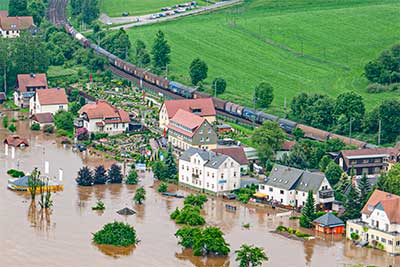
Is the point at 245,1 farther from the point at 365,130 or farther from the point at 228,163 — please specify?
the point at 228,163

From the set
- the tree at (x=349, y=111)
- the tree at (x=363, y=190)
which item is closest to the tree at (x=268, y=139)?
the tree at (x=349, y=111)

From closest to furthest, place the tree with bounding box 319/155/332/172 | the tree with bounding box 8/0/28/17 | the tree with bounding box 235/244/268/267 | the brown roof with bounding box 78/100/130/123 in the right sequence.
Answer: the tree with bounding box 235/244/268/267 < the tree with bounding box 319/155/332/172 < the brown roof with bounding box 78/100/130/123 < the tree with bounding box 8/0/28/17

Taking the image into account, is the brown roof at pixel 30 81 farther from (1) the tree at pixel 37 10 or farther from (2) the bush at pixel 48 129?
(1) the tree at pixel 37 10

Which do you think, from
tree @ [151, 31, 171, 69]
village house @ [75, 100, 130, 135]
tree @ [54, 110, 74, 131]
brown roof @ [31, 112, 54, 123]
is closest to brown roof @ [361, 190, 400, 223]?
village house @ [75, 100, 130, 135]

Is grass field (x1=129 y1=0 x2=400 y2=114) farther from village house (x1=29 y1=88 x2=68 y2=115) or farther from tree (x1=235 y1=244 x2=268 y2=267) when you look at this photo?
tree (x1=235 y1=244 x2=268 y2=267)

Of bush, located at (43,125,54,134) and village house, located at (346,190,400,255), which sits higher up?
village house, located at (346,190,400,255)

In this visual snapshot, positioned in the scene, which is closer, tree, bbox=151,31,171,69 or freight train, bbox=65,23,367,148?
freight train, bbox=65,23,367,148

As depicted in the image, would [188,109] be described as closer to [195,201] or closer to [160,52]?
[195,201]

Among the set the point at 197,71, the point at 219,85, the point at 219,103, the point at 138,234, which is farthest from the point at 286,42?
the point at 138,234
